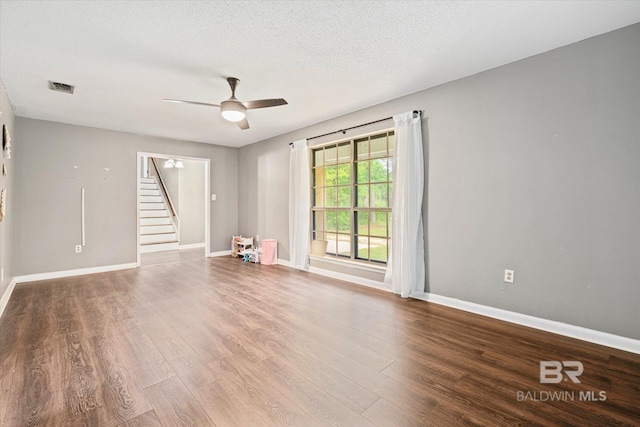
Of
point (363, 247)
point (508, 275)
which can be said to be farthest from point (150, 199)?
point (508, 275)

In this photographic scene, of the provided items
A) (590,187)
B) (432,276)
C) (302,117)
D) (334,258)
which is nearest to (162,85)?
(302,117)

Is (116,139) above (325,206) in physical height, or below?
above

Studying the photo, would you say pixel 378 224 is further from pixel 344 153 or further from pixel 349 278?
pixel 344 153

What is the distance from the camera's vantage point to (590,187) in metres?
2.50

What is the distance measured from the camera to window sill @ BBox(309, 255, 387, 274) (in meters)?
4.10

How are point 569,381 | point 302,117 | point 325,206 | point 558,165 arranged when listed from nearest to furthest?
point 569,381 < point 558,165 < point 302,117 < point 325,206

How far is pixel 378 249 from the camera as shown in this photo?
4.27 metres

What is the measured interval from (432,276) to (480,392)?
1802 millimetres

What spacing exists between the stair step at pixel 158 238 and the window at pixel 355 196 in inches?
188

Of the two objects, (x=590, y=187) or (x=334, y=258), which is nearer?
(x=590, y=187)

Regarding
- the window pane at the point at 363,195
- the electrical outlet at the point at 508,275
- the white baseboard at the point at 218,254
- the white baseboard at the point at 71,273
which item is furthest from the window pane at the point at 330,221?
the white baseboard at the point at 71,273

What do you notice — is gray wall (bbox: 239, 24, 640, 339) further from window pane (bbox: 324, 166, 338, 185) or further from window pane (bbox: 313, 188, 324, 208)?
window pane (bbox: 313, 188, 324, 208)

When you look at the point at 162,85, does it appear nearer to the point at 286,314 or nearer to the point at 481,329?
the point at 286,314

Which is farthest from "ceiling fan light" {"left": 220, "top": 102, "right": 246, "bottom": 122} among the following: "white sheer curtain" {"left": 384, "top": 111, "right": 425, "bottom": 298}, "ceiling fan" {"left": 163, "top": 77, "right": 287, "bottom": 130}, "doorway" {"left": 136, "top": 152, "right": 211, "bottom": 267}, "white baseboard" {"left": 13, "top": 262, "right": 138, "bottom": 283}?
"doorway" {"left": 136, "top": 152, "right": 211, "bottom": 267}
